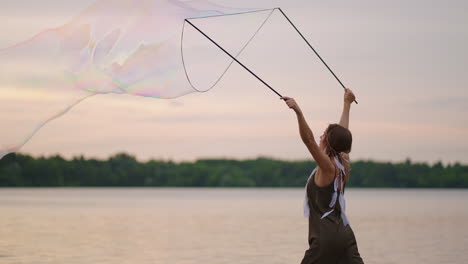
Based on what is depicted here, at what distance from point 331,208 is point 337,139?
0.65 metres

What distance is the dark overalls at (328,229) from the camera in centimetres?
773

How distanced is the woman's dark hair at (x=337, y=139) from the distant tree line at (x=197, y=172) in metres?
122

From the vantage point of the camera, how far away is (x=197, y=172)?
569 ft

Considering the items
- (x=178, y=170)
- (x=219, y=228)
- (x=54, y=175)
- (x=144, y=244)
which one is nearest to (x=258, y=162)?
(x=178, y=170)

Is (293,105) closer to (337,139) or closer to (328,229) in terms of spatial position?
(337,139)

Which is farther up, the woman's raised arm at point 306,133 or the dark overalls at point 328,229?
the woman's raised arm at point 306,133

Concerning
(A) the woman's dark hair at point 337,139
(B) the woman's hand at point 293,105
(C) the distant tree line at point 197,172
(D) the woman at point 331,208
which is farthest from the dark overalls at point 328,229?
(C) the distant tree line at point 197,172

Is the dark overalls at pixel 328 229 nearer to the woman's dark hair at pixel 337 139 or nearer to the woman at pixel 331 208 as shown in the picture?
the woman at pixel 331 208

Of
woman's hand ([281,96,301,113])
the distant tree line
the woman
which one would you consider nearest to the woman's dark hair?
the woman

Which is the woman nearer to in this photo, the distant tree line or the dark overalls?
the dark overalls

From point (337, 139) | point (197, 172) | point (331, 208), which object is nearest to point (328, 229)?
point (331, 208)

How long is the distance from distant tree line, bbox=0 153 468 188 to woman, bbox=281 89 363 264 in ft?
399

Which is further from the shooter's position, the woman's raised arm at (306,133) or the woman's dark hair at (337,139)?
the woman's dark hair at (337,139)

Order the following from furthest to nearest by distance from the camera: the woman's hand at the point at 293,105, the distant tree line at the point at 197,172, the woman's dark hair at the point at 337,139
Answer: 1. the distant tree line at the point at 197,172
2. the woman's dark hair at the point at 337,139
3. the woman's hand at the point at 293,105
